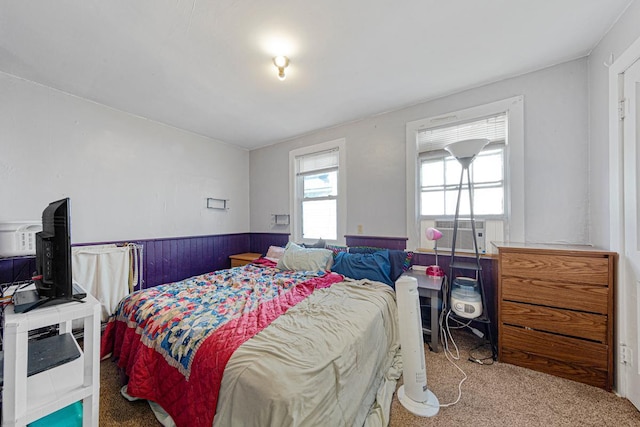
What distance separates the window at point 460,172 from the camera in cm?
236

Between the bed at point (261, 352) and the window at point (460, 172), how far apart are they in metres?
1.17

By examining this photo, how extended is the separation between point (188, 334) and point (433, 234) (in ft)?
7.28

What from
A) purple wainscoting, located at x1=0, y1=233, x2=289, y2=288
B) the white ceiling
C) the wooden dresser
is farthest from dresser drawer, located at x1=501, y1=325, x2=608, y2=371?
purple wainscoting, located at x1=0, y1=233, x2=289, y2=288

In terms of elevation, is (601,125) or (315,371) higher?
(601,125)

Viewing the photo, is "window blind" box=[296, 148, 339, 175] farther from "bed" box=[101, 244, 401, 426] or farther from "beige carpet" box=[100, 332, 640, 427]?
"beige carpet" box=[100, 332, 640, 427]

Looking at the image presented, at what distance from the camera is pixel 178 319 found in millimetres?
1538

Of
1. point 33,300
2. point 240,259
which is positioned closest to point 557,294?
point 33,300

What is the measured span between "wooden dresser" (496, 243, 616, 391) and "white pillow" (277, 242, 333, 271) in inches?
64.6

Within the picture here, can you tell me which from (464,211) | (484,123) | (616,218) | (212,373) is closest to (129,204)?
(212,373)

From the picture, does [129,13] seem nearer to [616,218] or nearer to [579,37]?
[579,37]

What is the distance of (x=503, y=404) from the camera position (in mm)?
1540

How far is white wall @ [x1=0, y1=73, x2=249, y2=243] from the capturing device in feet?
7.26

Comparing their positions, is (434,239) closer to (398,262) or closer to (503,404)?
(398,262)

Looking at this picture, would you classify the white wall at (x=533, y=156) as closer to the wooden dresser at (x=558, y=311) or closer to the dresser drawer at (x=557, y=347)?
the wooden dresser at (x=558, y=311)
